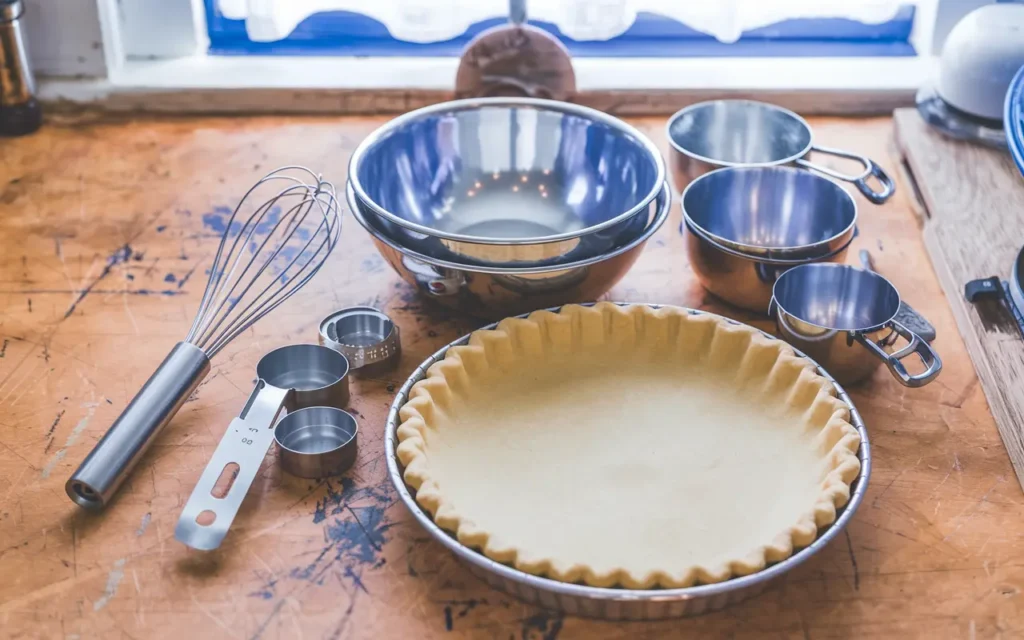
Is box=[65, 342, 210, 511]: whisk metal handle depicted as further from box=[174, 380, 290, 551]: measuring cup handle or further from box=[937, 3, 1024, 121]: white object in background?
box=[937, 3, 1024, 121]: white object in background

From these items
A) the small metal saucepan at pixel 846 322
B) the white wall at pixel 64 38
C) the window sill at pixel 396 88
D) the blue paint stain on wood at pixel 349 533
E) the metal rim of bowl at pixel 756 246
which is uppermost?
the white wall at pixel 64 38

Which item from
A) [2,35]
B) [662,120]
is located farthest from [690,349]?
[2,35]

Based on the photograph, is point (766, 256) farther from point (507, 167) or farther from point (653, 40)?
point (653, 40)

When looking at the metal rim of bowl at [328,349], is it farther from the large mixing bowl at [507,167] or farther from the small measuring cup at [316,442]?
the large mixing bowl at [507,167]

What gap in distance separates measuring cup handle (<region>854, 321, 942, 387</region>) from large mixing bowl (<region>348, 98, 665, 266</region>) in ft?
0.86

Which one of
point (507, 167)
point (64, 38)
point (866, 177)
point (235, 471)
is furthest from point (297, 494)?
point (64, 38)

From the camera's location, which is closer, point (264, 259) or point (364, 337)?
point (364, 337)

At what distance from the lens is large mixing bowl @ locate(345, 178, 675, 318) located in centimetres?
87

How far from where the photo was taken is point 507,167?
3.61 feet

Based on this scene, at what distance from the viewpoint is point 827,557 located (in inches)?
29.0

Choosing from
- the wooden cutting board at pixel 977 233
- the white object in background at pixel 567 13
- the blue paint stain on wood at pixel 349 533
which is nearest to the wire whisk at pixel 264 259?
the blue paint stain on wood at pixel 349 533

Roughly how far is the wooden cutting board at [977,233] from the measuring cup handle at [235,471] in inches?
22.7

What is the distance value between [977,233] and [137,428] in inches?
31.5

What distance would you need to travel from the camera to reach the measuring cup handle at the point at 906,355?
2.60ft
